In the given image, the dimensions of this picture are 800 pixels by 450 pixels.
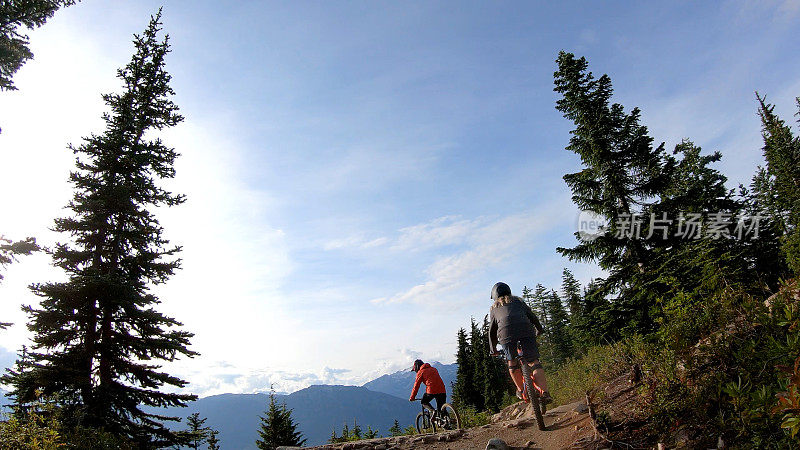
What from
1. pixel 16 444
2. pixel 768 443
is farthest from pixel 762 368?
pixel 16 444

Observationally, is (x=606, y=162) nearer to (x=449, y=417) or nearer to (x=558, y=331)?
(x=449, y=417)

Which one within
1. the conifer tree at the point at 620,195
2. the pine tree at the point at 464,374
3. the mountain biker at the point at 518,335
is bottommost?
the pine tree at the point at 464,374

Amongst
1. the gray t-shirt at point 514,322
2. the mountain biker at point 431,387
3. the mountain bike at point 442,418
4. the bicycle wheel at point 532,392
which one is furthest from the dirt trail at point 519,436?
the mountain biker at point 431,387

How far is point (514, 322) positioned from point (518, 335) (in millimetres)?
238

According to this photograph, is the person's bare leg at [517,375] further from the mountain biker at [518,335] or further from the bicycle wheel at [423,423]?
the bicycle wheel at [423,423]

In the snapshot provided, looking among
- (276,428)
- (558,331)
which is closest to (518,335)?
(276,428)

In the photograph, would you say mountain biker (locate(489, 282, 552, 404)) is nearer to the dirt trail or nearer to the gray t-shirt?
the gray t-shirt

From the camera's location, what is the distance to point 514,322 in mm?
6969

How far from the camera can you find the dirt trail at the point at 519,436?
5.80 metres

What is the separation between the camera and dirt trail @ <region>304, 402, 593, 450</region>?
5.80 meters

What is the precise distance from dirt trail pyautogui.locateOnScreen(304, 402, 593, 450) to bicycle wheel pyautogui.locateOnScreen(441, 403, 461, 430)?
209cm

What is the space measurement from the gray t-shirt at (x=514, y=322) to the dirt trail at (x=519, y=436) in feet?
5.07

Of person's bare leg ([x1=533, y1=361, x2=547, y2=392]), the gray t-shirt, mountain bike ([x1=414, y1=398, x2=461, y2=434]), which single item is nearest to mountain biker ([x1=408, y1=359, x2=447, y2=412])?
mountain bike ([x1=414, y1=398, x2=461, y2=434])

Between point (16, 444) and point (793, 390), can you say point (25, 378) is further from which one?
point (793, 390)
